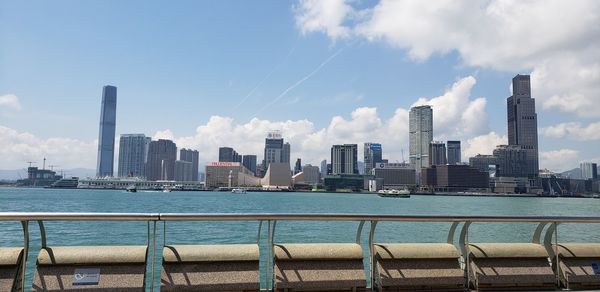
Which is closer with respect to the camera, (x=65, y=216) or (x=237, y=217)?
(x=65, y=216)

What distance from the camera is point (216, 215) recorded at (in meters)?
5.32

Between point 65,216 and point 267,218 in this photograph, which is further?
point 267,218

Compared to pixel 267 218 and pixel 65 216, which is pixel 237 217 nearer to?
pixel 267 218

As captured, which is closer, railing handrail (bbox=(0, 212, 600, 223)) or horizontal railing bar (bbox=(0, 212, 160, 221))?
horizontal railing bar (bbox=(0, 212, 160, 221))

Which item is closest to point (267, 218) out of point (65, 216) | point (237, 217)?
point (237, 217)

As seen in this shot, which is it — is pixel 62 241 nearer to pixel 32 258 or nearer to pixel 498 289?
pixel 32 258

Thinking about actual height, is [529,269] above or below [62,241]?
above

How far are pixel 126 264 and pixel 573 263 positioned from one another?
5.90 m

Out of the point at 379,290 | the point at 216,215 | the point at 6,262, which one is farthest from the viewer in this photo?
the point at 379,290

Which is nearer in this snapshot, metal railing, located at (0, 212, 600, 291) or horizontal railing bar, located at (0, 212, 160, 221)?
horizontal railing bar, located at (0, 212, 160, 221)

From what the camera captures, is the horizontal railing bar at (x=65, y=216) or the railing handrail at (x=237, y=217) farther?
the railing handrail at (x=237, y=217)

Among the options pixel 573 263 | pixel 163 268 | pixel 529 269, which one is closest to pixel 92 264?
pixel 163 268

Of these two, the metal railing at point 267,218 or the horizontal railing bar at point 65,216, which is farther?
the metal railing at point 267,218

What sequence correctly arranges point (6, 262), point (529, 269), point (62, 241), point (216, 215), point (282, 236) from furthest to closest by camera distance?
point (282, 236)
point (62, 241)
point (529, 269)
point (216, 215)
point (6, 262)
